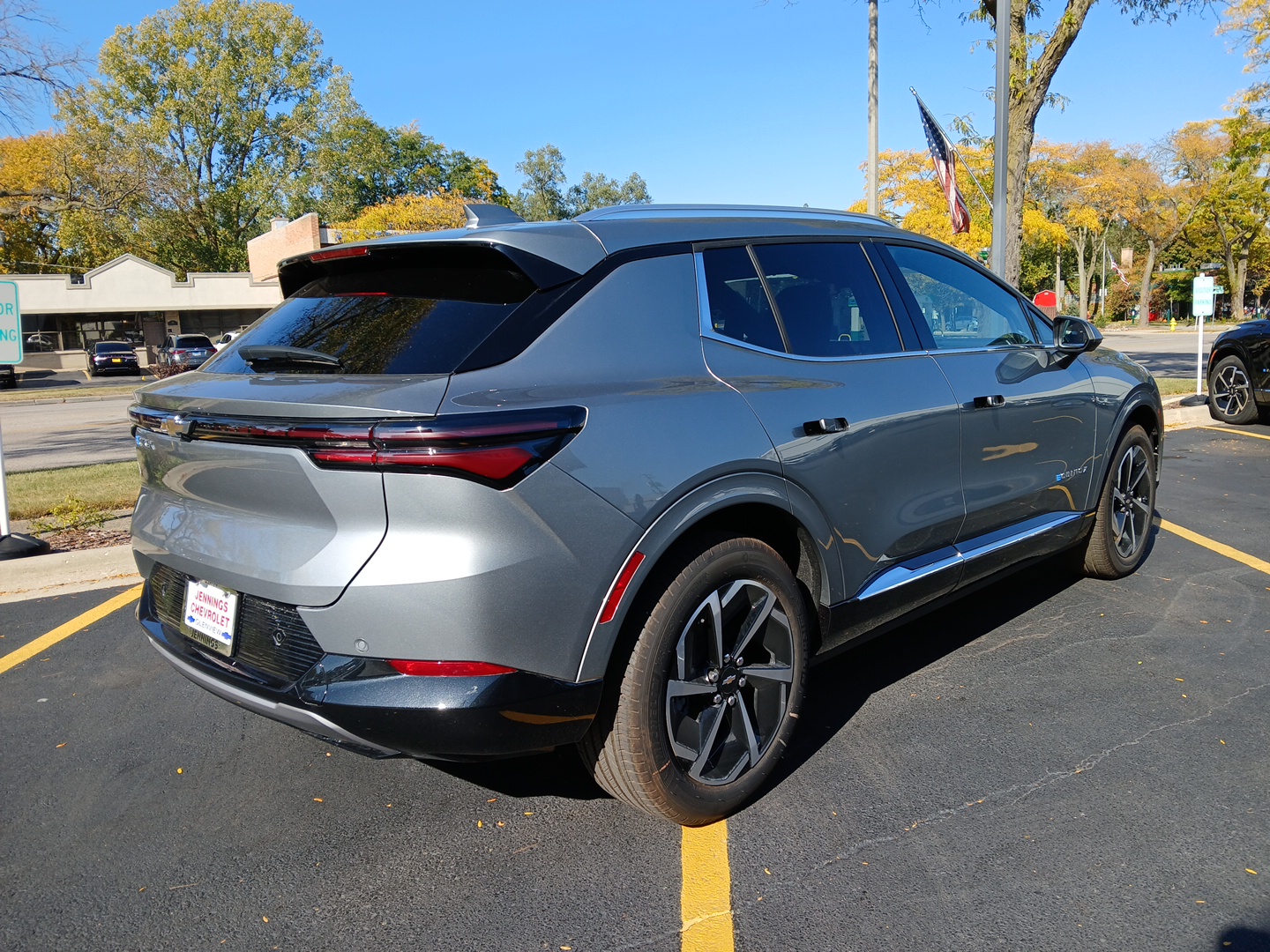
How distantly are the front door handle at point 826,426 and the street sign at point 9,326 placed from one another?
231 inches

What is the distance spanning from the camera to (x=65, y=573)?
580 centimetres

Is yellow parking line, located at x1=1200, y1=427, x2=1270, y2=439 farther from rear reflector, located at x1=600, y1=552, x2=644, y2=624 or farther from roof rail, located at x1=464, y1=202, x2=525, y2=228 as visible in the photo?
rear reflector, located at x1=600, y1=552, x2=644, y2=624

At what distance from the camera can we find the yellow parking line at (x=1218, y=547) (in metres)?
5.51

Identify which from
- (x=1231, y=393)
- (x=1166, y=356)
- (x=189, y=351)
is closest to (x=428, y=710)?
(x=1231, y=393)

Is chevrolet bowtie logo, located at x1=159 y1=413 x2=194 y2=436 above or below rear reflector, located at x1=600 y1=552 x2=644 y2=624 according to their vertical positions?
above

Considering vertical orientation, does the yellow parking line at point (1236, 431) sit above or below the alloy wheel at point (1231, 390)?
below

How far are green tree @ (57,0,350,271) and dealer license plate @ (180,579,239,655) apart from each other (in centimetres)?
5613

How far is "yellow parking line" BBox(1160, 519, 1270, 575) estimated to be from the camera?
5.51 metres

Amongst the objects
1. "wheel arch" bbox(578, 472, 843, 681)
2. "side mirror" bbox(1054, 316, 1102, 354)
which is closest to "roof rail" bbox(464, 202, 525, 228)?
"wheel arch" bbox(578, 472, 843, 681)

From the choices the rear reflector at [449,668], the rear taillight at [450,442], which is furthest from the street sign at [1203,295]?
the rear reflector at [449,668]

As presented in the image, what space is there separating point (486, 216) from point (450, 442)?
4.15ft

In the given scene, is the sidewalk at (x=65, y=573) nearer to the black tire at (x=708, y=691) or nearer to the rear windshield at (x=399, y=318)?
the rear windshield at (x=399, y=318)

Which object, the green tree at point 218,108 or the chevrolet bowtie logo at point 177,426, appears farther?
the green tree at point 218,108

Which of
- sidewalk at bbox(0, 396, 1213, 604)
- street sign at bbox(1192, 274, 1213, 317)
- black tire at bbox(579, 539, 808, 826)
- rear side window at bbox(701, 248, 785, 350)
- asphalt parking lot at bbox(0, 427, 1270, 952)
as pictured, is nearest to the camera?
asphalt parking lot at bbox(0, 427, 1270, 952)
